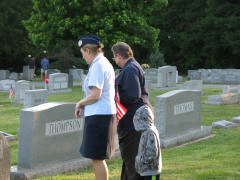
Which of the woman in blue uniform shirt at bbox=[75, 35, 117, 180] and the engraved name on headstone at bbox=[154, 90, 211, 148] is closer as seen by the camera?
the woman in blue uniform shirt at bbox=[75, 35, 117, 180]

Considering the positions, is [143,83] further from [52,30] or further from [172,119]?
[52,30]

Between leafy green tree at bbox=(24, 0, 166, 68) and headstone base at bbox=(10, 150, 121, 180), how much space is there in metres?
20.6

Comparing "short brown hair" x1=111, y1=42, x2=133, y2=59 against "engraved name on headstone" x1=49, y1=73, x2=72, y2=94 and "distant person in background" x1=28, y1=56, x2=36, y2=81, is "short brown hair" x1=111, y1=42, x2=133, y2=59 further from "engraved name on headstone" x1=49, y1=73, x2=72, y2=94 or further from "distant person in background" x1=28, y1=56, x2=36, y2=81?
"distant person in background" x1=28, y1=56, x2=36, y2=81

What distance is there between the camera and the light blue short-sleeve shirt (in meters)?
4.23

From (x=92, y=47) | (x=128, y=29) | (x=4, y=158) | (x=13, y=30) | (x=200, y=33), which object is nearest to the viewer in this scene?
(x=92, y=47)

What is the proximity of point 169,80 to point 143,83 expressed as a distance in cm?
1819

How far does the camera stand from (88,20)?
26.8 metres

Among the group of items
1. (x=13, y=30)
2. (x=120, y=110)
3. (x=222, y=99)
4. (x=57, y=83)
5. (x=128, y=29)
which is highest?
(x=13, y=30)

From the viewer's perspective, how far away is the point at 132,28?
94.6 feet

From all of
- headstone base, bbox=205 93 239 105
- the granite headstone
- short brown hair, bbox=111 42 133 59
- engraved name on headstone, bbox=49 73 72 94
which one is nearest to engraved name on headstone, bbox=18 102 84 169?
the granite headstone

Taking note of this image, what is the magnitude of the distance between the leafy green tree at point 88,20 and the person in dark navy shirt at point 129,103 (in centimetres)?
2181

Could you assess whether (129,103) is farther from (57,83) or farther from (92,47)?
(57,83)

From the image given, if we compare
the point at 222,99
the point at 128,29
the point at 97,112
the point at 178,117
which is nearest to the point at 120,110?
the point at 97,112

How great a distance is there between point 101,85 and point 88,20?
2318 cm
